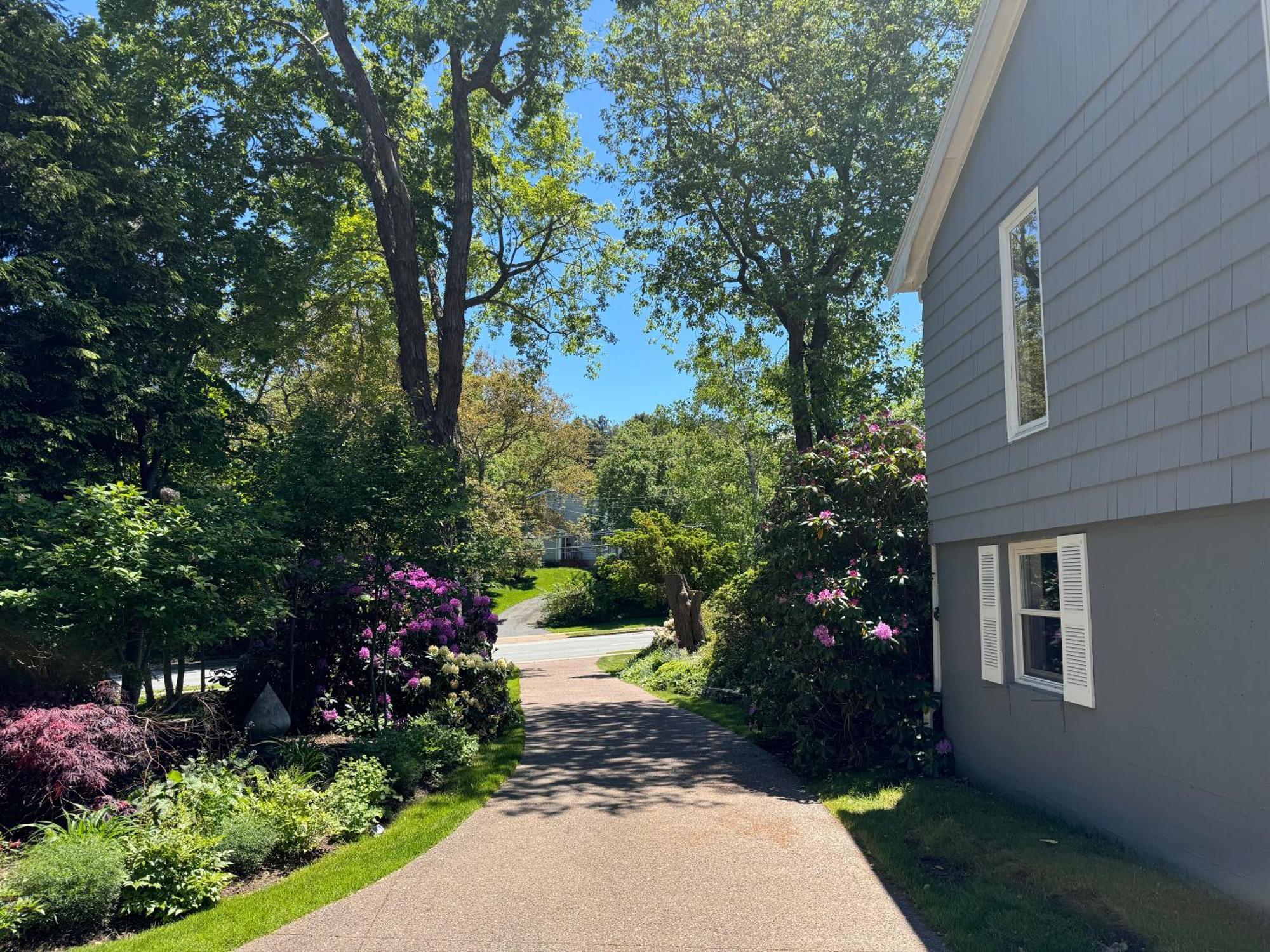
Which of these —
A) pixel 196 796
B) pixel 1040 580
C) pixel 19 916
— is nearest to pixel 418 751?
pixel 196 796

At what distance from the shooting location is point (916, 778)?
26.3ft

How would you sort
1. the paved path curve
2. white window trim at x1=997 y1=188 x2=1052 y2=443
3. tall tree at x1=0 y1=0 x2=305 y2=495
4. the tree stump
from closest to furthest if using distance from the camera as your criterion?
the paved path curve
white window trim at x1=997 y1=188 x2=1052 y2=443
tall tree at x1=0 y1=0 x2=305 y2=495
the tree stump

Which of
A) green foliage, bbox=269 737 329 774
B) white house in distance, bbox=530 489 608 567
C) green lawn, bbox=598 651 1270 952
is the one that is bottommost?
green lawn, bbox=598 651 1270 952

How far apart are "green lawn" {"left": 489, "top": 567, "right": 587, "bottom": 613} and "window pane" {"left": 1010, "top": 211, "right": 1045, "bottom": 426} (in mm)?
38420

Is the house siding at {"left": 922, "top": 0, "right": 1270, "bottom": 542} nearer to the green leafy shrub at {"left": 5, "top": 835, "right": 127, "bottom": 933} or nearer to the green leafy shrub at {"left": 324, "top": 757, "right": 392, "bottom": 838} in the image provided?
the green leafy shrub at {"left": 324, "top": 757, "right": 392, "bottom": 838}

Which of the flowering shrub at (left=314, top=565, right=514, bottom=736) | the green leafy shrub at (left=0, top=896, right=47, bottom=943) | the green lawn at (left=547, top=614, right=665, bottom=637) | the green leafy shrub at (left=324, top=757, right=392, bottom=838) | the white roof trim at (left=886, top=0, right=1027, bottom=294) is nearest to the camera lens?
the green leafy shrub at (left=0, top=896, right=47, bottom=943)

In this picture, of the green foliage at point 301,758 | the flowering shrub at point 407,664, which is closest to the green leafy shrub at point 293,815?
the green foliage at point 301,758

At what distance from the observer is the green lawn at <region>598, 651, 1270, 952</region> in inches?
162

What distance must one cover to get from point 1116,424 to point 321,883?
5872 mm

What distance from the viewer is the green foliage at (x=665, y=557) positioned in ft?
87.4

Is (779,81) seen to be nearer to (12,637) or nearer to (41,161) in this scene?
(41,161)

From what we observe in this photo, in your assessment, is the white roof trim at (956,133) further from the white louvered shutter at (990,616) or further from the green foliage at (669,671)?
the green foliage at (669,671)

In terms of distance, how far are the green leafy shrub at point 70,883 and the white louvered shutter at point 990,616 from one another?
642 centimetres

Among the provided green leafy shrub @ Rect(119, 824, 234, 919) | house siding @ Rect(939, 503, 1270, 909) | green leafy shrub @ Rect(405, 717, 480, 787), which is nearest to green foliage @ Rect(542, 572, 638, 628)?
green leafy shrub @ Rect(405, 717, 480, 787)
